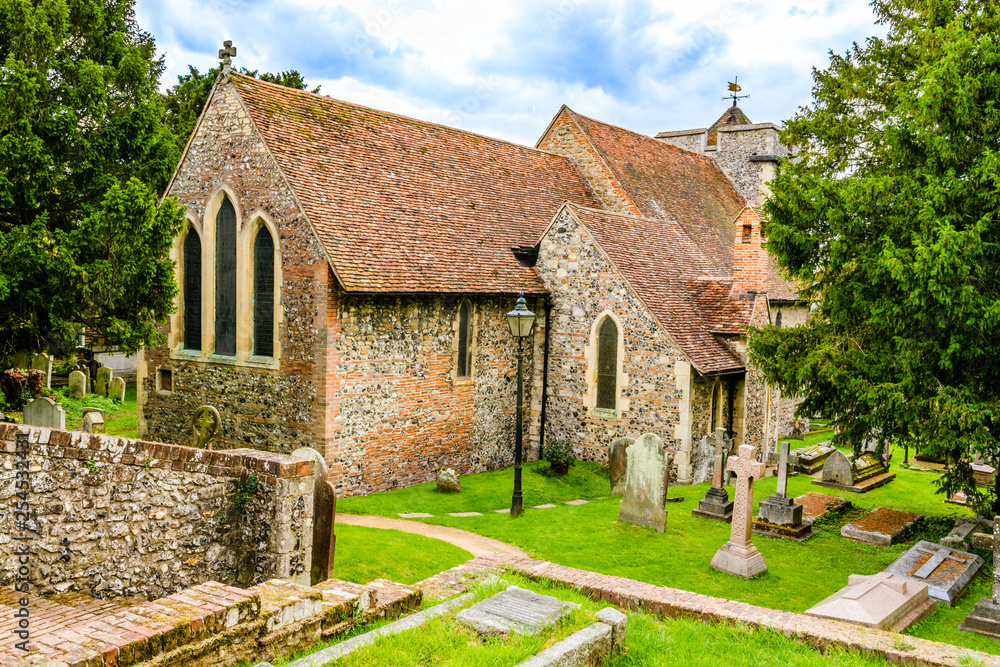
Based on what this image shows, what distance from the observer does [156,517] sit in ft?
25.1

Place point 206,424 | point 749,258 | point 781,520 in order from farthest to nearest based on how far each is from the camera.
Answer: point 749,258
point 206,424
point 781,520

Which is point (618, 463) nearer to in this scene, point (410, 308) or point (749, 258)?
point (410, 308)

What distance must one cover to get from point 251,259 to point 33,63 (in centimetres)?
535

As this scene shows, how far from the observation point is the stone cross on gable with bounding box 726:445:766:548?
11219 mm

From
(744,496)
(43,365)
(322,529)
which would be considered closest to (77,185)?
(322,529)

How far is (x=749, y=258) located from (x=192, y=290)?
13216 millimetres

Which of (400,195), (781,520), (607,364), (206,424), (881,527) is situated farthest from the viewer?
(607,364)

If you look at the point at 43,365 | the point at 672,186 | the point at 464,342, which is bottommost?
the point at 43,365

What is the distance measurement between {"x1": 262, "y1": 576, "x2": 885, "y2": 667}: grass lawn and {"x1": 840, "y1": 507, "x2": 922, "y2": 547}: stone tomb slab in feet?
24.8

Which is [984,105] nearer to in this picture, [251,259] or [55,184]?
[251,259]

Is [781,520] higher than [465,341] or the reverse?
the reverse

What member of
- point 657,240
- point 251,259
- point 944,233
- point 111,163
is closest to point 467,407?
point 251,259

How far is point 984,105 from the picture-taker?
11086 mm

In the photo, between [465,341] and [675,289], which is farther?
[675,289]
